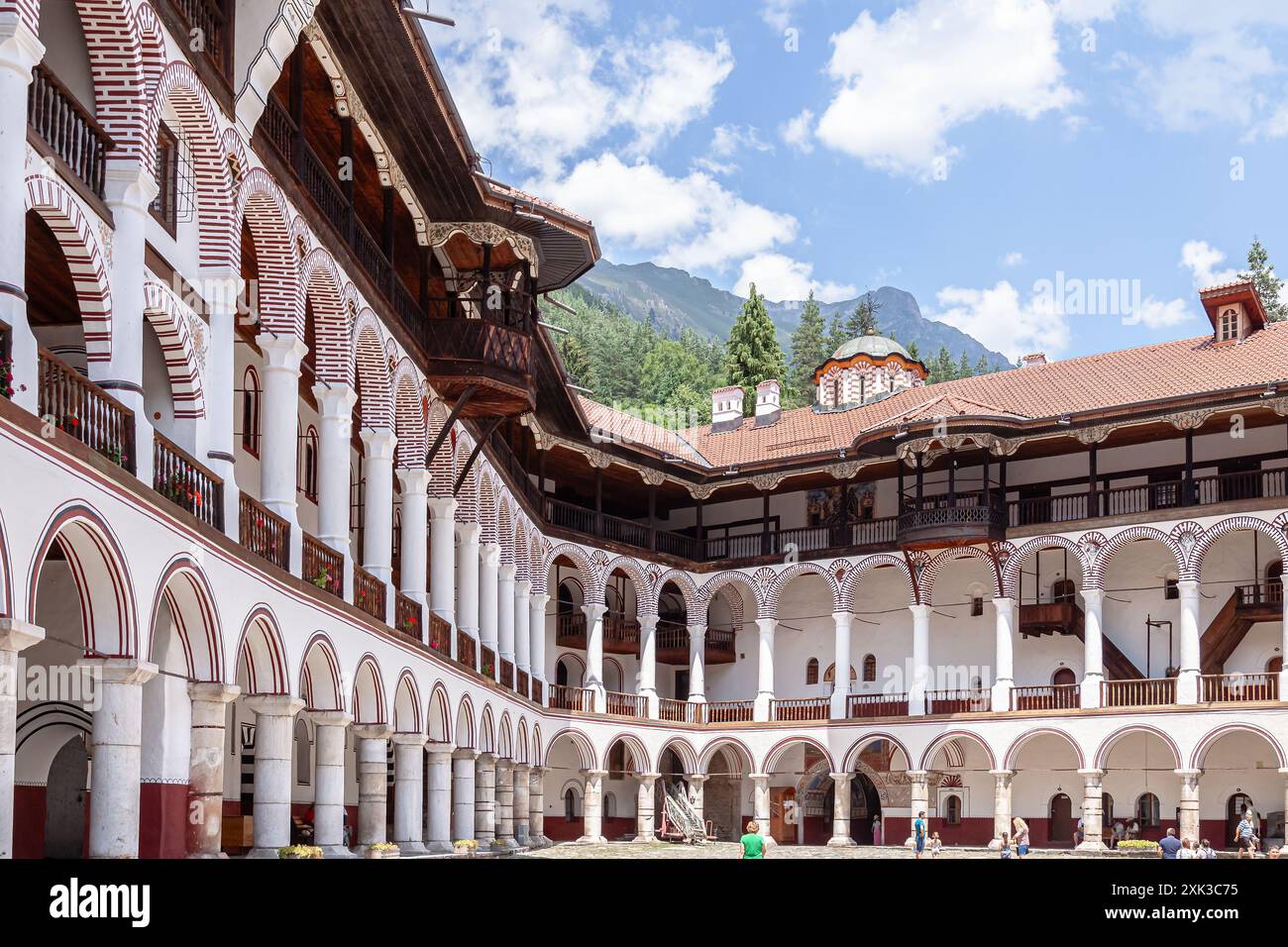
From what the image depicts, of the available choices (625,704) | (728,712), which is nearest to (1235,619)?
(728,712)

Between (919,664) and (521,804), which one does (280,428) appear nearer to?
(521,804)

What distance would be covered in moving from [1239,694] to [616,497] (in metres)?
16.6

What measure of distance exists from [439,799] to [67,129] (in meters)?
15.5

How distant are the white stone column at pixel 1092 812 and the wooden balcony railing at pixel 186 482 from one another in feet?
79.3

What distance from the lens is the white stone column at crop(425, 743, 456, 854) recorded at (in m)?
24.4

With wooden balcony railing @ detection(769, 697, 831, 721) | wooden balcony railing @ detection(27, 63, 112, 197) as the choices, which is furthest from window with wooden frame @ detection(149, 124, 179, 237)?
wooden balcony railing @ detection(769, 697, 831, 721)

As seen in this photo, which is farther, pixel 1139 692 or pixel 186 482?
pixel 1139 692

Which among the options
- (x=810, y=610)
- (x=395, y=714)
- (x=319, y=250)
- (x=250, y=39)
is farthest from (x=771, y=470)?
(x=250, y=39)

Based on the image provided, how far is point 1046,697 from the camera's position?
115 feet

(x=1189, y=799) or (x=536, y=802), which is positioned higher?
(x=1189, y=799)

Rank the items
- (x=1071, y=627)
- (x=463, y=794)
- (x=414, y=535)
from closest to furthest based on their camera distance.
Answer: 1. (x=414, y=535)
2. (x=463, y=794)
3. (x=1071, y=627)

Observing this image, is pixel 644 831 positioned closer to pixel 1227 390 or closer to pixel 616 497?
pixel 616 497

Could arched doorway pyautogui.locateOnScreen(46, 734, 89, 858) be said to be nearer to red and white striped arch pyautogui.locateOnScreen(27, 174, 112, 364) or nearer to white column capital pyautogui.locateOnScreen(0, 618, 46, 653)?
red and white striped arch pyautogui.locateOnScreen(27, 174, 112, 364)

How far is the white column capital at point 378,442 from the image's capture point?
21344 mm
